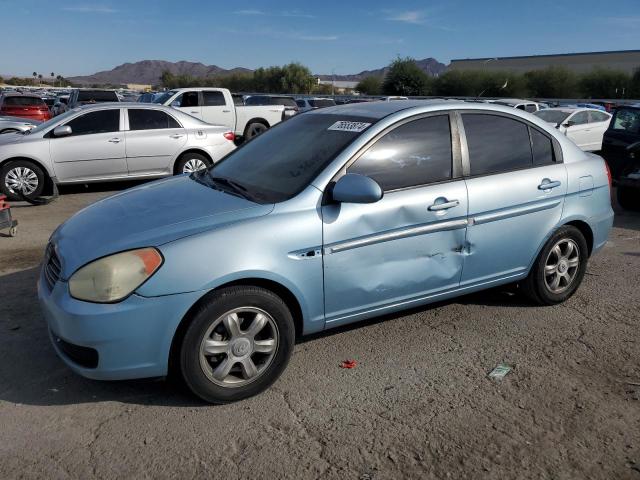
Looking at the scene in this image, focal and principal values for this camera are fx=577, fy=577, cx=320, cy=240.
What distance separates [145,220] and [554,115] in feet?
48.2

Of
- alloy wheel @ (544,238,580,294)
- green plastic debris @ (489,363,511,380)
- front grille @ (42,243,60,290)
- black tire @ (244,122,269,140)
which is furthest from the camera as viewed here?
black tire @ (244,122,269,140)

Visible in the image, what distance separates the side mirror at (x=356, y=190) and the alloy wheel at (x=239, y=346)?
809 mm

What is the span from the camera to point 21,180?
30.2ft

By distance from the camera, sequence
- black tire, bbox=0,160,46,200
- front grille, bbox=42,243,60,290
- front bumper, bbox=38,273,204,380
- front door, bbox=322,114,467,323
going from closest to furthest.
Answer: front bumper, bbox=38,273,204,380 < front grille, bbox=42,243,60,290 < front door, bbox=322,114,467,323 < black tire, bbox=0,160,46,200

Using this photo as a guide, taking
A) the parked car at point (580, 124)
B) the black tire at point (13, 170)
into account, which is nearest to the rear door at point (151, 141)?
the black tire at point (13, 170)

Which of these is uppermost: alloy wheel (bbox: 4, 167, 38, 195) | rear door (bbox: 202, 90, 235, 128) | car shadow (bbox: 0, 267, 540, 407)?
rear door (bbox: 202, 90, 235, 128)

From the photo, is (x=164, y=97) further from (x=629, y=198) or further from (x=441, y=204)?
(x=441, y=204)

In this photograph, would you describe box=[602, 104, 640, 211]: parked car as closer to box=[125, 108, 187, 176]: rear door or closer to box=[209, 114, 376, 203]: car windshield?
box=[209, 114, 376, 203]: car windshield

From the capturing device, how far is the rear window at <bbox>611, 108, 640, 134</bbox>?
9781 mm

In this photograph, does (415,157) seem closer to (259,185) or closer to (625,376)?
(259,185)

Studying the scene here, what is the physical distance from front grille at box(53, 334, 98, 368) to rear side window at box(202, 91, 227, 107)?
14.8 meters

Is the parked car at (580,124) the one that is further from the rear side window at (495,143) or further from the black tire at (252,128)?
the rear side window at (495,143)

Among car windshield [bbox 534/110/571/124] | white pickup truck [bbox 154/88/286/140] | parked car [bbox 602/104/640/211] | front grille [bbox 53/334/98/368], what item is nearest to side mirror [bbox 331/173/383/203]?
front grille [bbox 53/334/98/368]

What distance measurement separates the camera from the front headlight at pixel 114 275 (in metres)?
2.99
